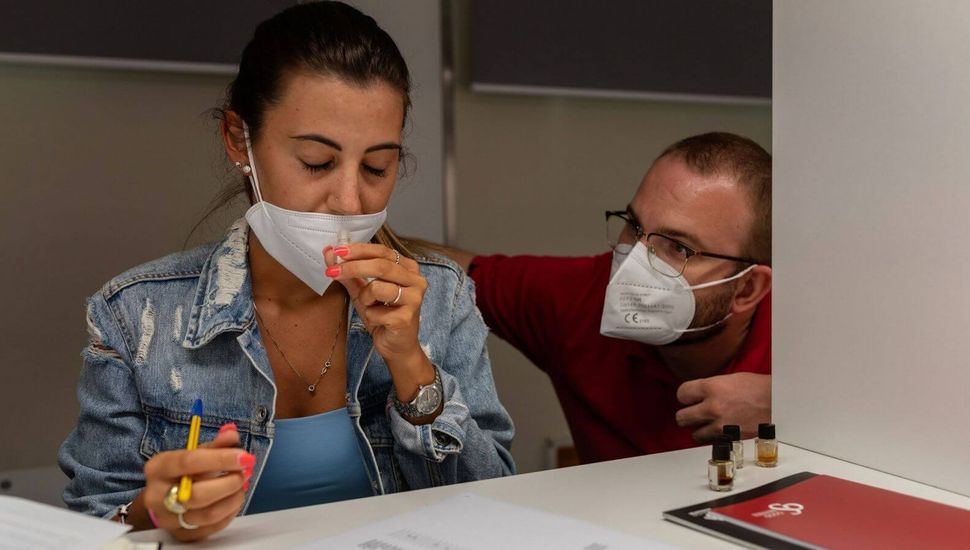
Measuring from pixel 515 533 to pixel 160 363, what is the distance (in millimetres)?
595

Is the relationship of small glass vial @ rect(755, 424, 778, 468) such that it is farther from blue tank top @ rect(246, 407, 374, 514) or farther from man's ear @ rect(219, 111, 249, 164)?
man's ear @ rect(219, 111, 249, 164)

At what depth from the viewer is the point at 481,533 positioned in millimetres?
700

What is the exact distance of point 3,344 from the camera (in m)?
1.74

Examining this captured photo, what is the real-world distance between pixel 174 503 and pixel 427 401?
1.42ft

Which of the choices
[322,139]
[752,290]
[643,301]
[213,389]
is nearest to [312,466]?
[213,389]

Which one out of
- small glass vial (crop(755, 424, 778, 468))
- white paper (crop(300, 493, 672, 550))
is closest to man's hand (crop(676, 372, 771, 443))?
small glass vial (crop(755, 424, 778, 468))

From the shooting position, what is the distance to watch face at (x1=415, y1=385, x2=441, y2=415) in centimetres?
109

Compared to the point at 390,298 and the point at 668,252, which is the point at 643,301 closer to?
the point at 668,252

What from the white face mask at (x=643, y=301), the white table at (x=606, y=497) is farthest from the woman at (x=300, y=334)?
the white face mask at (x=643, y=301)

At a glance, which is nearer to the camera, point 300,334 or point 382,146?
point 382,146

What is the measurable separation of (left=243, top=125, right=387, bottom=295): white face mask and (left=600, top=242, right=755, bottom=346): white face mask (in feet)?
1.78

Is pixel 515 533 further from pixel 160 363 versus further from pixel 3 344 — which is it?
pixel 3 344

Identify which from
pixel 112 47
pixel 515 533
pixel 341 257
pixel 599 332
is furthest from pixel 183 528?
pixel 112 47

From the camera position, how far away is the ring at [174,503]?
0.69 meters
